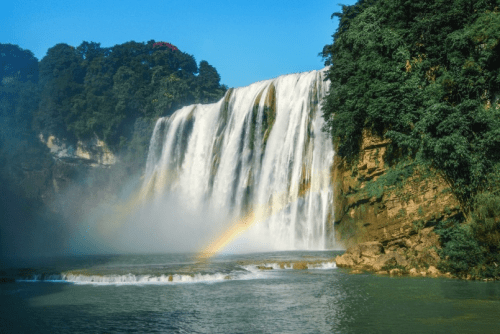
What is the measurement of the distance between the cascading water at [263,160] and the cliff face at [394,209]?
3.97m

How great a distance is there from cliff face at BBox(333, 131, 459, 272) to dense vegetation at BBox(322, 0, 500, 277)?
0.51m

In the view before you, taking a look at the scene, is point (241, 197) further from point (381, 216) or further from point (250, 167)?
point (381, 216)

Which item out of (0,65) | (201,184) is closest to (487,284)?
(201,184)

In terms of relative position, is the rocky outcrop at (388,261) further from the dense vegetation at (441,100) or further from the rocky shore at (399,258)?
the dense vegetation at (441,100)

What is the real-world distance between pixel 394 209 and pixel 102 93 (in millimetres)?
43443

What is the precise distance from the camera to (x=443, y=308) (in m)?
11.0

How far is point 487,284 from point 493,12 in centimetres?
1009

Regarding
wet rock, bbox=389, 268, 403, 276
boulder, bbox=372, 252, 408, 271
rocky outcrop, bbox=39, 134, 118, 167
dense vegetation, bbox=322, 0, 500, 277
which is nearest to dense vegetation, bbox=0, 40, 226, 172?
rocky outcrop, bbox=39, 134, 118, 167

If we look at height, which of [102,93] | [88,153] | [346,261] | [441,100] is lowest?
[346,261]

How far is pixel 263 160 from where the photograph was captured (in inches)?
1224

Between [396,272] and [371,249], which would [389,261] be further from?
[371,249]

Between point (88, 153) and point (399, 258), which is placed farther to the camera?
point (88, 153)

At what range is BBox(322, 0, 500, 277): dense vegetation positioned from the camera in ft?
50.3

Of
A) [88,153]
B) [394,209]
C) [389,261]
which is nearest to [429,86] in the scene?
[394,209]
